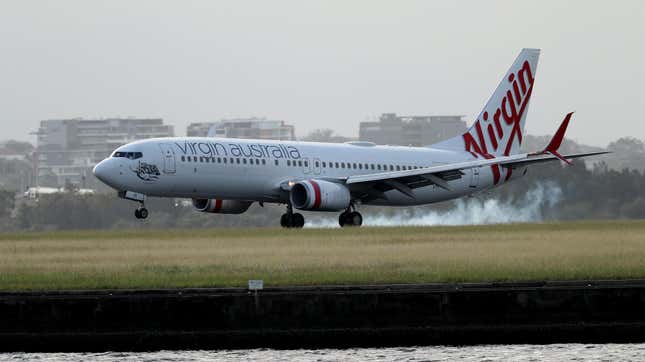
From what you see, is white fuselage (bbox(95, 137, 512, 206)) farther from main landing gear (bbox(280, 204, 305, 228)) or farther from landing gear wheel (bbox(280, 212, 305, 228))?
landing gear wheel (bbox(280, 212, 305, 228))

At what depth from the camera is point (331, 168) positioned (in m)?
61.1

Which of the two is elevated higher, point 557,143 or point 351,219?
point 557,143

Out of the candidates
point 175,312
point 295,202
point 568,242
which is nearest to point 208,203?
point 295,202

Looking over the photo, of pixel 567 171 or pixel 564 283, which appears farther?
pixel 567 171

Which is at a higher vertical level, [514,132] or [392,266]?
[514,132]

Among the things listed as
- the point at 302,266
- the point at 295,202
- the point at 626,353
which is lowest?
the point at 626,353

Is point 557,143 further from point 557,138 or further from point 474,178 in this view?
point 474,178

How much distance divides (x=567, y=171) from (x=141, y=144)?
30.4 meters

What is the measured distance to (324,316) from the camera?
2997 centimetres

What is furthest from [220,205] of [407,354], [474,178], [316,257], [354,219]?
[407,354]

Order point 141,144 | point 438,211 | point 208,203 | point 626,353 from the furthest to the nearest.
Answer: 1. point 438,211
2. point 208,203
3. point 141,144
4. point 626,353

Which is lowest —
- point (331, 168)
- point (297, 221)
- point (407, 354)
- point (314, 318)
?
point (407, 354)

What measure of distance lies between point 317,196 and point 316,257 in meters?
19.8

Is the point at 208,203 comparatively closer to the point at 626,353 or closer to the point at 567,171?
the point at 567,171
